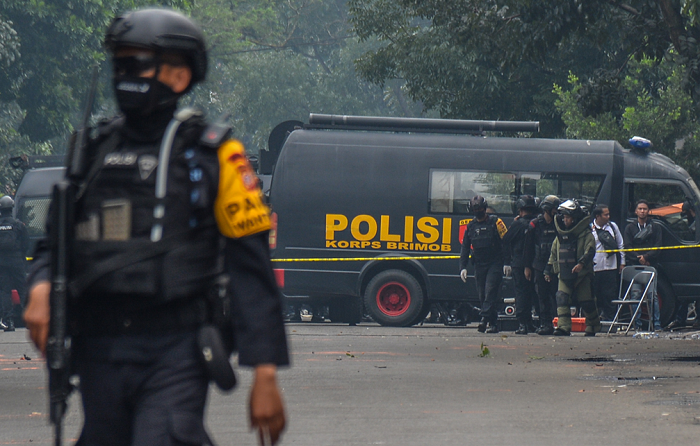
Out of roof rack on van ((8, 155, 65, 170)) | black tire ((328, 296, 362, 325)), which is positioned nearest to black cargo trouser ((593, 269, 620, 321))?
black tire ((328, 296, 362, 325))

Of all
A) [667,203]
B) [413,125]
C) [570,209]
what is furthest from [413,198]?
[667,203]

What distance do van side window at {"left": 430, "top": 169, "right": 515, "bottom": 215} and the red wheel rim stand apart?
123 centimetres

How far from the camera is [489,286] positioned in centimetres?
1594

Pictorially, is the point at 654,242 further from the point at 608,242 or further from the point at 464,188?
the point at 464,188

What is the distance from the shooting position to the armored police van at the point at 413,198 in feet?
57.5

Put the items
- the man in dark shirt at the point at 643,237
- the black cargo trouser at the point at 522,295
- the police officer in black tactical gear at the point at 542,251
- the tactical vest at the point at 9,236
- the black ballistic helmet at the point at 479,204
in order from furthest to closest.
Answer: the tactical vest at the point at 9,236 < the man in dark shirt at the point at 643,237 < the black cargo trouser at the point at 522,295 < the black ballistic helmet at the point at 479,204 < the police officer in black tactical gear at the point at 542,251

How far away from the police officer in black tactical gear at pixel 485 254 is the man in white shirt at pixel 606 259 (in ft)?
4.29

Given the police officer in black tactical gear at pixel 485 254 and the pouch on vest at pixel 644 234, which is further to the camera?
the pouch on vest at pixel 644 234

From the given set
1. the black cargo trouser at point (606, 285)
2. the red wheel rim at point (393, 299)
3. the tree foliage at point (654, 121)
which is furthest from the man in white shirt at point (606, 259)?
the tree foliage at point (654, 121)

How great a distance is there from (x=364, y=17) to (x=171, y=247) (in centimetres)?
2333

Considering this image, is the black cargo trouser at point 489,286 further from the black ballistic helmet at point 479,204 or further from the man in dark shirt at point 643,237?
the man in dark shirt at point 643,237

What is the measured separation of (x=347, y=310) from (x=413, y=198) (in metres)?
2.28

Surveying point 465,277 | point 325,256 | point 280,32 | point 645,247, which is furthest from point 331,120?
point 280,32

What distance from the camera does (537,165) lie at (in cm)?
1758
